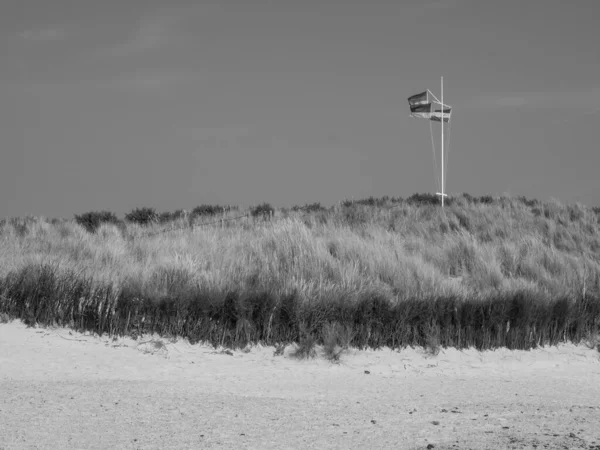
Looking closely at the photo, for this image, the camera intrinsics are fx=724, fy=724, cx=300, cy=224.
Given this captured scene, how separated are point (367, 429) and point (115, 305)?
13.4 feet

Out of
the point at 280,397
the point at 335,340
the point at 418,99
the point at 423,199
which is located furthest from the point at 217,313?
the point at 423,199

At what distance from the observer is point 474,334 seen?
990cm

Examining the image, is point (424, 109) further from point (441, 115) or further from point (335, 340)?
point (335, 340)

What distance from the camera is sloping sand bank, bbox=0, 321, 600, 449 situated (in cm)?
599

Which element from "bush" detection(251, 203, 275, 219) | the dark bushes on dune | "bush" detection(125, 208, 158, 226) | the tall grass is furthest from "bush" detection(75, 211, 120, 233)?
the dark bushes on dune

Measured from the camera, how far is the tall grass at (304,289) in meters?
9.10

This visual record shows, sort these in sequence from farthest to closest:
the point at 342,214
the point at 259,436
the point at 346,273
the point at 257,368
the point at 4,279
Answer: the point at 342,214
the point at 346,273
the point at 4,279
the point at 257,368
the point at 259,436

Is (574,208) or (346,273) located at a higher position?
(574,208)

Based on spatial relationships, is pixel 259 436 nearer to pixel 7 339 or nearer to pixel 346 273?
pixel 7 339

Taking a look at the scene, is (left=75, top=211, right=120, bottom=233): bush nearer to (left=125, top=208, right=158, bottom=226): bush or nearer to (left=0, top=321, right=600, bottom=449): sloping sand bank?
(left=125, top=208, right=158, bottom=226): bush

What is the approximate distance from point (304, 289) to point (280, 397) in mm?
2361

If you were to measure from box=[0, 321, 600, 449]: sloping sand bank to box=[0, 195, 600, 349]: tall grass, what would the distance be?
0.27m

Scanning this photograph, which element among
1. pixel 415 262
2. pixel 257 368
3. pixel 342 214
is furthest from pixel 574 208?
pixel 257 368

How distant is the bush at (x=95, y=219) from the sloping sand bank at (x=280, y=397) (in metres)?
13.9
